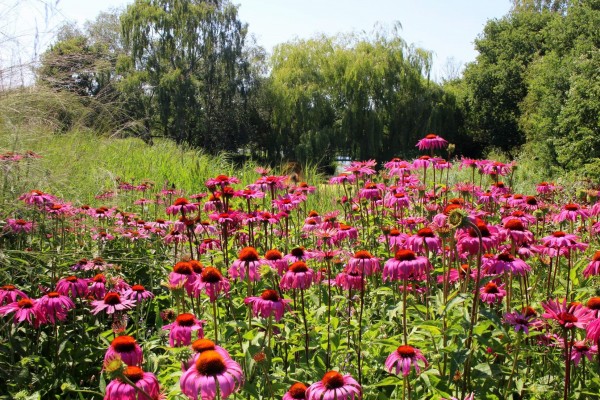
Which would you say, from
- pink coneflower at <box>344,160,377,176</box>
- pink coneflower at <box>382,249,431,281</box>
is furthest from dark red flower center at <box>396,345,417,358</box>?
pink coneflower at <box>344,160,377,176</box>

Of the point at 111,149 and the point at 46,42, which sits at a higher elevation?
the point at 46,42

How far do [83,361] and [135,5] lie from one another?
18627 millimetres

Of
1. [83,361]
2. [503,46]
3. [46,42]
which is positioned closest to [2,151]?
[46,42]

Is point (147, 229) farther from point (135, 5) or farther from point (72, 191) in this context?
point (135, 5)

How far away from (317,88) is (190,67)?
16.2 feet

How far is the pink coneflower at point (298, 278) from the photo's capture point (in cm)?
165

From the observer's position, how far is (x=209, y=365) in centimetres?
104

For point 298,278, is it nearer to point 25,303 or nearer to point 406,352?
point 406,352

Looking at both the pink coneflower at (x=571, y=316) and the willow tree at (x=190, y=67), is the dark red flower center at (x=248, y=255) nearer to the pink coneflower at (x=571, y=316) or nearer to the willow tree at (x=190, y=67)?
the pink coneflower at (x=571, y=316)

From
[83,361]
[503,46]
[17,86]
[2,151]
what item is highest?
[503,46]

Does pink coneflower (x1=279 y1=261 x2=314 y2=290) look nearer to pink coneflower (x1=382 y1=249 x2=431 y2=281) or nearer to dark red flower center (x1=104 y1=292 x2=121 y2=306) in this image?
pink coneflower (x1=382 y1=249 x2=431 y2=281)

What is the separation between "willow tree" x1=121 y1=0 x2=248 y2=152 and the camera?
18406 mm

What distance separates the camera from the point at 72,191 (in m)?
3.40

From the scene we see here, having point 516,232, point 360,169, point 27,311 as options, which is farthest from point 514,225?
point 27,311
